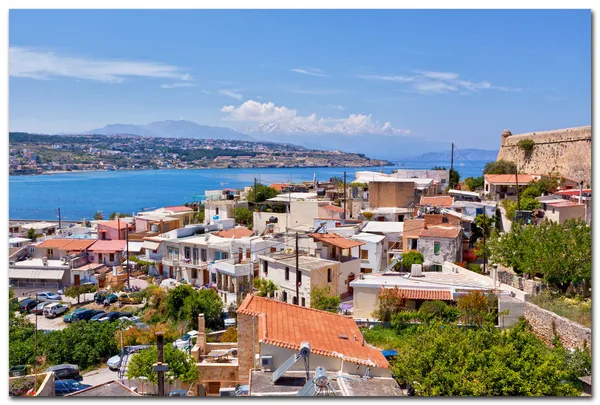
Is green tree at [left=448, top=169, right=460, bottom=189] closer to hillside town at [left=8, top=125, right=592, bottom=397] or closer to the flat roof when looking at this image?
hillside town at [left=8, top=125, right=592, bottom=397]

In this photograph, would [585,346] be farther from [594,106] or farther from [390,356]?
[594,106]

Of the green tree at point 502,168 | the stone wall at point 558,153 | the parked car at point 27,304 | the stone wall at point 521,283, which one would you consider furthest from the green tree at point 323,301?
the green tree at point 502,168

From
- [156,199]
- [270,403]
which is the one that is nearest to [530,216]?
[270,403]

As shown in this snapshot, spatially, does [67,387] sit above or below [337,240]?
below

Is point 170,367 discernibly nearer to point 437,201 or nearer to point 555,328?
point 555,328

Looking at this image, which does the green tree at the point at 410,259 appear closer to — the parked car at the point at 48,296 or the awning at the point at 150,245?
the awning at the point at 150,245

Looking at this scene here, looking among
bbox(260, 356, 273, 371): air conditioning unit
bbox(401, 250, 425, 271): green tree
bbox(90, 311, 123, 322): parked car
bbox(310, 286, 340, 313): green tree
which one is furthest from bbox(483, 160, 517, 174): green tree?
bbox(260, 356, 273, 371): air conditioning unit

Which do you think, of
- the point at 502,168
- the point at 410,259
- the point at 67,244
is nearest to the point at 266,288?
the point at 410,259
